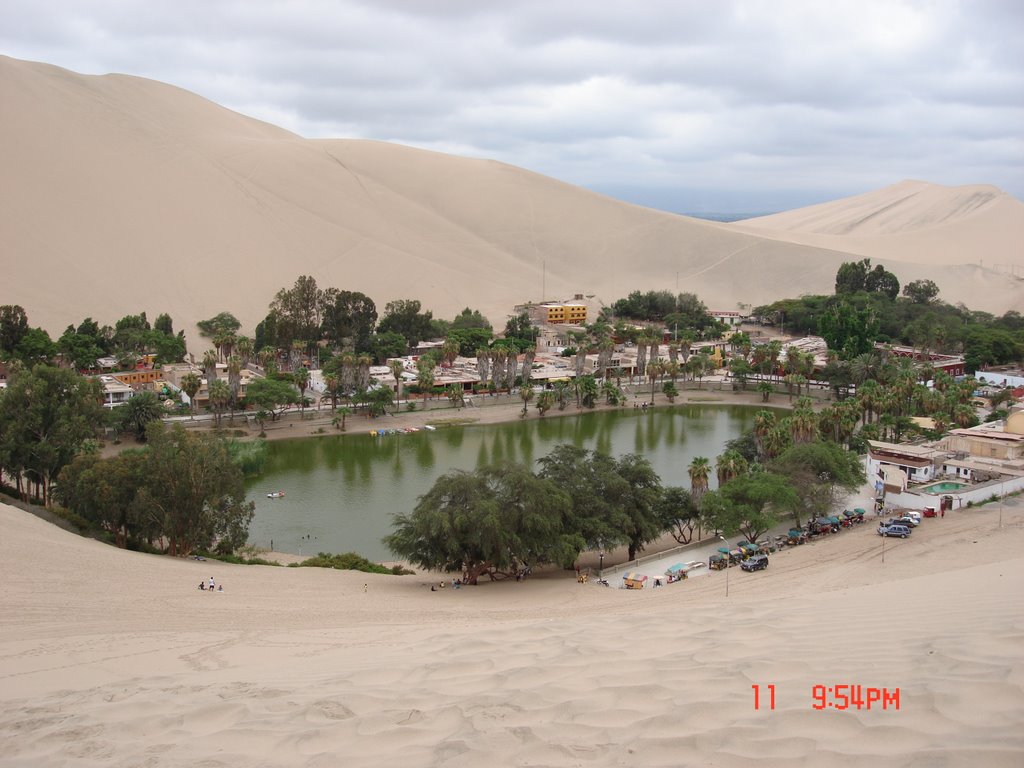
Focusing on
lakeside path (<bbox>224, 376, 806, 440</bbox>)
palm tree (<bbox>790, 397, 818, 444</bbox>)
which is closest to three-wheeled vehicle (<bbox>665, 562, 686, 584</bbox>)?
palm tree (<bbox>790, 397, 818, 444</bbox>)

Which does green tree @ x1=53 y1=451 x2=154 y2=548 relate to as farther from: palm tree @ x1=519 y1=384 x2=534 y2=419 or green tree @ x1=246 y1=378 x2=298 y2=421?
palm tree @ x1=519 y1=384 x2=534 y2=419

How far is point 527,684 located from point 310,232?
305ft

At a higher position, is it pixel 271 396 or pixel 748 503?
pixel 271 396

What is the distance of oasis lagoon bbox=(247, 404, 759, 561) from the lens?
28391 millimetres

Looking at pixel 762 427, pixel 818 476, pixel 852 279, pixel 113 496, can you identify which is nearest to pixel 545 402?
pixel 762 427

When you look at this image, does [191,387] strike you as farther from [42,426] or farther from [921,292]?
[921,292]

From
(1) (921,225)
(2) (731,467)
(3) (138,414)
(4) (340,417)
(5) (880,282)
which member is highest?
(1) (921,225)

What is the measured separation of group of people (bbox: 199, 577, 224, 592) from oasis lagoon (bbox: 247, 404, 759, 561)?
29.0 ft

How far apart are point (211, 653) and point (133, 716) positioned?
2.83 m

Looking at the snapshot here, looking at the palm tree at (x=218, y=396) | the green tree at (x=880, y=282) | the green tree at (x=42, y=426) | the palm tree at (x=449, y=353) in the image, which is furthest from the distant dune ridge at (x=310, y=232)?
the green tree at (x=42, y=426)

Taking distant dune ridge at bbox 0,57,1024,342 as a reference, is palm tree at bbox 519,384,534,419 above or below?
below

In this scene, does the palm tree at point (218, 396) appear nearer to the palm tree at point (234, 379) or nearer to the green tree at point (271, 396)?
the palm tree at point (234, 379)

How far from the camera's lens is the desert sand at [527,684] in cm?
552

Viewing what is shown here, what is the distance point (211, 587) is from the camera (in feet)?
52.8
